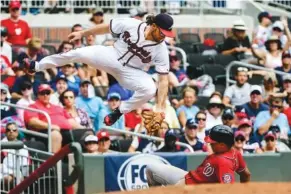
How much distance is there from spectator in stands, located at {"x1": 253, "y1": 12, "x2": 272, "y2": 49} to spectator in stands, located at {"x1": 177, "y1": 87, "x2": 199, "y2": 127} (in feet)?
13.4

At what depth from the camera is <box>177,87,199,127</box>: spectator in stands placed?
66.0 feet

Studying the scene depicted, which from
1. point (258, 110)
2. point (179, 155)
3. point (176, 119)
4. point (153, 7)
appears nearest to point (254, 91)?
point (258, 110)

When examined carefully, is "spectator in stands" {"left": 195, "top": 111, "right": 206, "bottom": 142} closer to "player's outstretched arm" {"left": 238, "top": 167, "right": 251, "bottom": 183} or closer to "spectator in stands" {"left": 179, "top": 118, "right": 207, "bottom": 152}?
"spectator in stands" {"left": 179, "top": 118, "right": 207, "bottom": 152}

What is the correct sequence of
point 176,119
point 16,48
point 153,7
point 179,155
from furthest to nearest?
point 153,7, point 16,48, point 176,119, point 179,155

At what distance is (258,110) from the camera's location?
819 inches

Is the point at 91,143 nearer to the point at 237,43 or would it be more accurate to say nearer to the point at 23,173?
the point at 23,173

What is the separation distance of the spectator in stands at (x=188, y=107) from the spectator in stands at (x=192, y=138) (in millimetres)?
771

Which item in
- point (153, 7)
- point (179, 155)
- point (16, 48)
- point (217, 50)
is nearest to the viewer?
point (179, 155)

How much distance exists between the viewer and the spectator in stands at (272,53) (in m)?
23.1

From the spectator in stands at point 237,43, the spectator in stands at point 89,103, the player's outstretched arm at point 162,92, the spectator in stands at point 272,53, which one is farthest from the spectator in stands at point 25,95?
the spectator in stands at point 272,53

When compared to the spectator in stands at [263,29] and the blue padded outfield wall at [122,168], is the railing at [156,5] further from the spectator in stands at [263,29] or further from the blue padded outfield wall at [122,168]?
the blue padded outfield wall at [122,168]

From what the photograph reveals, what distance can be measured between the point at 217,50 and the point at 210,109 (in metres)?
3.93

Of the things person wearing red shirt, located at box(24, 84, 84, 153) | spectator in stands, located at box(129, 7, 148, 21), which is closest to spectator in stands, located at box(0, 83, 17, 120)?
person wearing red shirt, located at box(24, 84, 84, 153)

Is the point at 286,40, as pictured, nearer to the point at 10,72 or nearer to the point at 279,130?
the point at 279,130
